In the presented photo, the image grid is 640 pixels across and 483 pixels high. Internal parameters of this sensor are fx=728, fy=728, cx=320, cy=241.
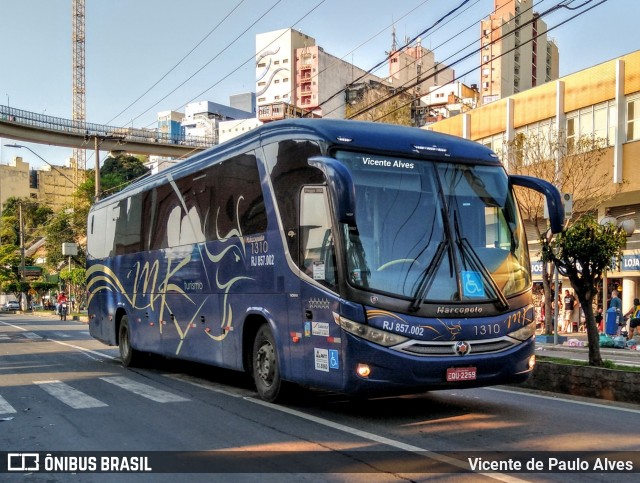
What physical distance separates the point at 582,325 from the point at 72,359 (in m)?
21.5

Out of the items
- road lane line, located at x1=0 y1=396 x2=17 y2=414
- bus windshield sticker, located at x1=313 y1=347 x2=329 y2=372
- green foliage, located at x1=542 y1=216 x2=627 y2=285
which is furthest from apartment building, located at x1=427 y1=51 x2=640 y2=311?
road lane line, located at x1=0 y1=396 x2=17 y2=414

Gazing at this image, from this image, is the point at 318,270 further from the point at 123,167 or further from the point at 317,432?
the point at 123,167

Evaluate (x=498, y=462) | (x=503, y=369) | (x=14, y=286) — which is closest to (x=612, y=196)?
(x=503, y=369)

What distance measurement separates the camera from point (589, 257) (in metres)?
11.5

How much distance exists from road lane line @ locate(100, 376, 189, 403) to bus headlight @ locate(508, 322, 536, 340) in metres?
4.65

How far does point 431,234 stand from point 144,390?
18.4 ft

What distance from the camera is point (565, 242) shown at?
11688 mm

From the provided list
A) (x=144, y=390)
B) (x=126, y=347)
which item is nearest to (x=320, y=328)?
(x=144, y=390)

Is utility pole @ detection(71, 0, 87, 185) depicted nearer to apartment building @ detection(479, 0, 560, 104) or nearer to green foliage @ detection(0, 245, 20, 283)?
green foliage @ detection(0, 245, 20, 283)

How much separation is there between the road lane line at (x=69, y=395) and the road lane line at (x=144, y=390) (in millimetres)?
748

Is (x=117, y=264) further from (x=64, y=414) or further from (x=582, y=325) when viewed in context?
(x=582, y=325)

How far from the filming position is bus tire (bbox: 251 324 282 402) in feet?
30.6

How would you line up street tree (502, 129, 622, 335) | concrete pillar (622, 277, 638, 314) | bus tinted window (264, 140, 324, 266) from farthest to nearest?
concrete pillar (622, 277, 638, 314) → street tree (502, 129, 622, 335) → bus tinted window (264, 140, 324, 266)

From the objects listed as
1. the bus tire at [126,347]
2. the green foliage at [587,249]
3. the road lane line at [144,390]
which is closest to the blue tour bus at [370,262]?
the road lane line at [144,390]
